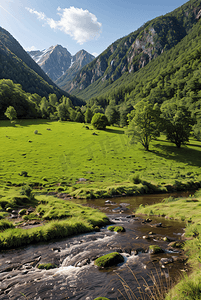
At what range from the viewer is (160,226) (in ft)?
49.3

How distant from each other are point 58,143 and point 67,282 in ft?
203

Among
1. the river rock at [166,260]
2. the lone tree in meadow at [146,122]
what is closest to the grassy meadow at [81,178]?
the river rock at [166,260]

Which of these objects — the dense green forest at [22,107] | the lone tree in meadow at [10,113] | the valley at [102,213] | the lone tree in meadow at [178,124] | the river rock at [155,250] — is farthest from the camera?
the dense green forest at [22,107]

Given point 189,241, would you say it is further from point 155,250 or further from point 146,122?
point 146,122

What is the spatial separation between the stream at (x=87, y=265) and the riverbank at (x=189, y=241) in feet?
2.57

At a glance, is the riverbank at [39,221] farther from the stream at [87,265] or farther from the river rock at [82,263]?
the river rock at [82,263]

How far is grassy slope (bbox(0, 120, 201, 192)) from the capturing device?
37.7 m

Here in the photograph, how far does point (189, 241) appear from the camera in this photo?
10734 mm

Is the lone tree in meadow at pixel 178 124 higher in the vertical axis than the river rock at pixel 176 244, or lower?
higher

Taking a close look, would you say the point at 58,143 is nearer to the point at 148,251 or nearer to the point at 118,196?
the point at 118,196

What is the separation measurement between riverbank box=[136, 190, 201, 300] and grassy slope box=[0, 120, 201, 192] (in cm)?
1555

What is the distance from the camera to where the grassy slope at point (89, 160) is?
3772cm

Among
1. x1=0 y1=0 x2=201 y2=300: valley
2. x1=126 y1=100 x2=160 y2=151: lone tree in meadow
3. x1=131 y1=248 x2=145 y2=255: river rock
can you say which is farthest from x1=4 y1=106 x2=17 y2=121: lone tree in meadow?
x1=131 y1=248 x2=145 y2=255: river rock

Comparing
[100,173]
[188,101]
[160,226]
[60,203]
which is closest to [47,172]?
[100,173]
